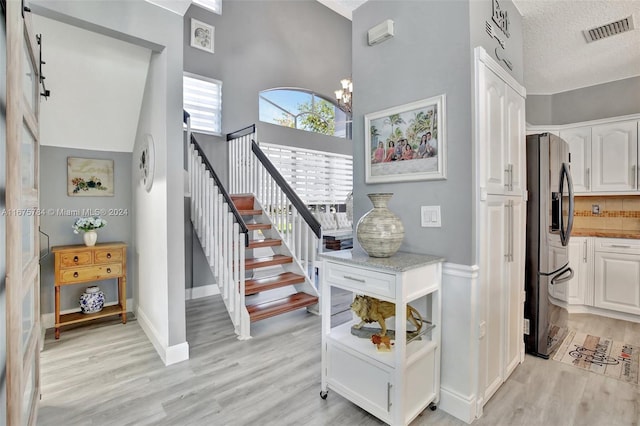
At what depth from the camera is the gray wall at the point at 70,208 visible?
319 cm

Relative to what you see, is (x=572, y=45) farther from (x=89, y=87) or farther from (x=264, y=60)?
(x=89, y=87)

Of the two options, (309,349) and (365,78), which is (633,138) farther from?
(309,349)

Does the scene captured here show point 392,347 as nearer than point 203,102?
Yes

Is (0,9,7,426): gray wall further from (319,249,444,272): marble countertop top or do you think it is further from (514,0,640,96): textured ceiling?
(514,0,640,96): textured ceiling

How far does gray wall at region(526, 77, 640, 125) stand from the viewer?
12.2 feet

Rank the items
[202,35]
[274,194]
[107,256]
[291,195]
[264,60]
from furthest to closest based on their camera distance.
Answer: [264,60] < [202,35] < [274,194] < [291,195] < [107,256]

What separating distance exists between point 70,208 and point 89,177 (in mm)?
375

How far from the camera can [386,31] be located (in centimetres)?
212

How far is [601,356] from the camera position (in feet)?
8.61

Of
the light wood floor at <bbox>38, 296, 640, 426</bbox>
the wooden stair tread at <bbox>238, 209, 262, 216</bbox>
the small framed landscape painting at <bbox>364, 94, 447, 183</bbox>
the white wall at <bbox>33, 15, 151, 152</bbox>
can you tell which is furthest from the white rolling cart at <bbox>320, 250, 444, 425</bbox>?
the white wall at <bbox>33, 15, 151, 152</bbox>

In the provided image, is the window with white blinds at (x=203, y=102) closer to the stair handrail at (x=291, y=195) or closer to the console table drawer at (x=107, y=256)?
the stair handrail at (x=291, y=195)

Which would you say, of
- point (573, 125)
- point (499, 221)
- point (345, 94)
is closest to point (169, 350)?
point (499, 221)

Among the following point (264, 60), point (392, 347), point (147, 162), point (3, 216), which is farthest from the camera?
point (264, 60)

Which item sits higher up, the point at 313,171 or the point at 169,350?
the point at 313,171
